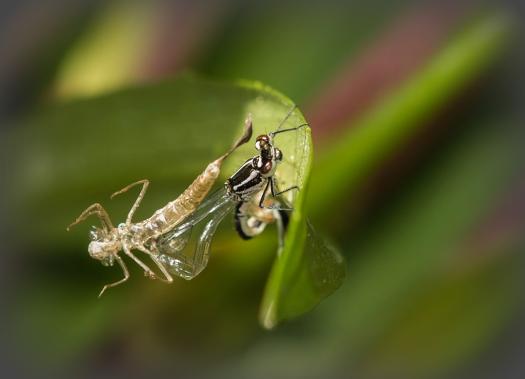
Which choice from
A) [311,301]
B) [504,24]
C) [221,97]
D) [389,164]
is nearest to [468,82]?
[504,24]

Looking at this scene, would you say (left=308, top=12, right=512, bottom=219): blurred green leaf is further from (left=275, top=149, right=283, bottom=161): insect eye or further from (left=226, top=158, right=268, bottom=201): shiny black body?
(left=275, top=149, right=283, bottom=161): insect eye

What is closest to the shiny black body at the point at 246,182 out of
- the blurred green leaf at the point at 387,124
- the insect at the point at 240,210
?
the insect at the point at 240,210

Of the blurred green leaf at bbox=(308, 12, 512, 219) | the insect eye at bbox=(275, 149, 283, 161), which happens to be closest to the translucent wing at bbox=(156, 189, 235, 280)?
the insect eye at bbox=(275, 149, 283, 161)

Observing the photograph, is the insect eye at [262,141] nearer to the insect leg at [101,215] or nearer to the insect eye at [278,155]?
the insect eye at [278,155]

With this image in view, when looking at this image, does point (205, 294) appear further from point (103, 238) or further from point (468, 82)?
point (468, 82)

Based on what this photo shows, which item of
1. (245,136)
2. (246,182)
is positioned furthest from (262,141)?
(246,182)
